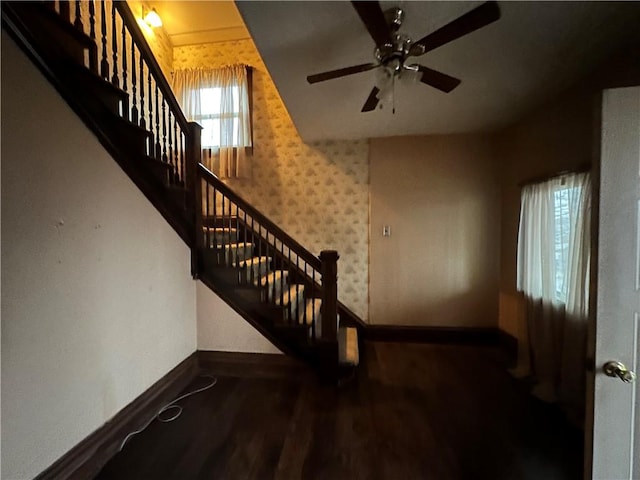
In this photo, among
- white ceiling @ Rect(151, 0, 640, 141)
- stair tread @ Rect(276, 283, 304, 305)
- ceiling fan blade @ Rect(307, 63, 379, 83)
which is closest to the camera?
white ceiling @ Rect(151, 0, 640, 141)

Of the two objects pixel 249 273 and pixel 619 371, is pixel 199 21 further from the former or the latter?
pixel 619 371

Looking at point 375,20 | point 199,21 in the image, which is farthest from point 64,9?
point 199,21

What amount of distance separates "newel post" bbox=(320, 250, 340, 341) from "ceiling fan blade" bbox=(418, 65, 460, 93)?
56.9 inches

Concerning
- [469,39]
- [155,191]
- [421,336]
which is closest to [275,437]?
[155,191]

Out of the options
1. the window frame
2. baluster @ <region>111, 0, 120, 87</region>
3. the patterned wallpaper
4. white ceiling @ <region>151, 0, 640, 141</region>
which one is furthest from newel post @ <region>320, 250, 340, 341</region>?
the window frame

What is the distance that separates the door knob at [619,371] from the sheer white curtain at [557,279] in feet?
3.70

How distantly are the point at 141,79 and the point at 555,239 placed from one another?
11.7ft

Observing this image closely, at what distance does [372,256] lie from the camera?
12.1 ft

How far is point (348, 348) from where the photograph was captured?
9.30ft

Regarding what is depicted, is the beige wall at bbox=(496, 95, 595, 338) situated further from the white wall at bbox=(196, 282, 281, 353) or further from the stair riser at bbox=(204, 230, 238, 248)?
the stair riser at bbox=(204, 230, 238, 248)

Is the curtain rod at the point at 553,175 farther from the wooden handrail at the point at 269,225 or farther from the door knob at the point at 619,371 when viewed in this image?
the wooden handrail at the point at 269,225

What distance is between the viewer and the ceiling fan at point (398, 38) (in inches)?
54.9

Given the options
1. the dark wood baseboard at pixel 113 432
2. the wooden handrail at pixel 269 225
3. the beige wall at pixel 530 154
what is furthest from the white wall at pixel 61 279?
the beige wall at pixel 530 154

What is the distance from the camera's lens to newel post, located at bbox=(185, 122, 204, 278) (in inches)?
102
